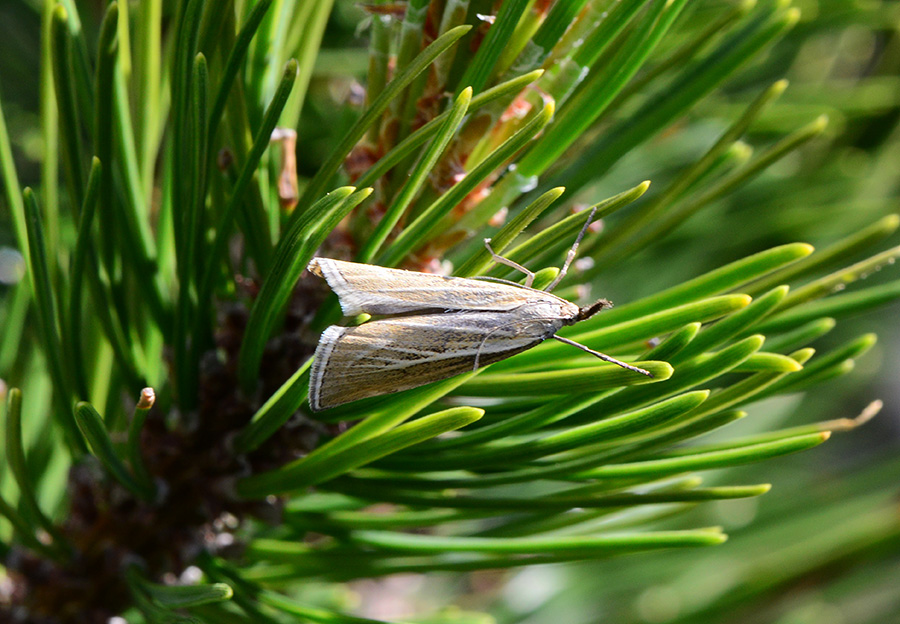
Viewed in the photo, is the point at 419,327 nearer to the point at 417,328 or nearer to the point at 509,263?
the point at 417,328

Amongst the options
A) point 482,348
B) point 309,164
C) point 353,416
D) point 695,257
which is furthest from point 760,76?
point 353,416

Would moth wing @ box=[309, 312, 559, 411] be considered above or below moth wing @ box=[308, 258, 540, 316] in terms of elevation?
below

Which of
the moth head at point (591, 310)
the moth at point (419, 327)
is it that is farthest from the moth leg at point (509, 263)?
the moth head at point (591, 310)

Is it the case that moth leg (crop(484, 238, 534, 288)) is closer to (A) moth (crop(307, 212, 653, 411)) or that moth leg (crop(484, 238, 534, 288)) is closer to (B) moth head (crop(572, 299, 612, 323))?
(A) moth (crop(307, 212, 653, 411))

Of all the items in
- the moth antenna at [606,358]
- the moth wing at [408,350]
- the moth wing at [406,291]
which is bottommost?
the moth wing at [408,350]

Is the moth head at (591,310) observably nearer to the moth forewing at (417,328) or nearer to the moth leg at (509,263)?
the moth forewing at (417,328)

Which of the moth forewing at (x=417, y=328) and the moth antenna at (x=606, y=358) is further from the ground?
the moth antenna at (x=606, y=358)

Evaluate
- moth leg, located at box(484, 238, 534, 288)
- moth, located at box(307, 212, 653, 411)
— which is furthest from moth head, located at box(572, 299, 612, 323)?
moth leg, located at box(484, 238, 534, 288)

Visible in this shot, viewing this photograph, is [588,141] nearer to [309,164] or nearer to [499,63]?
[499,63]
